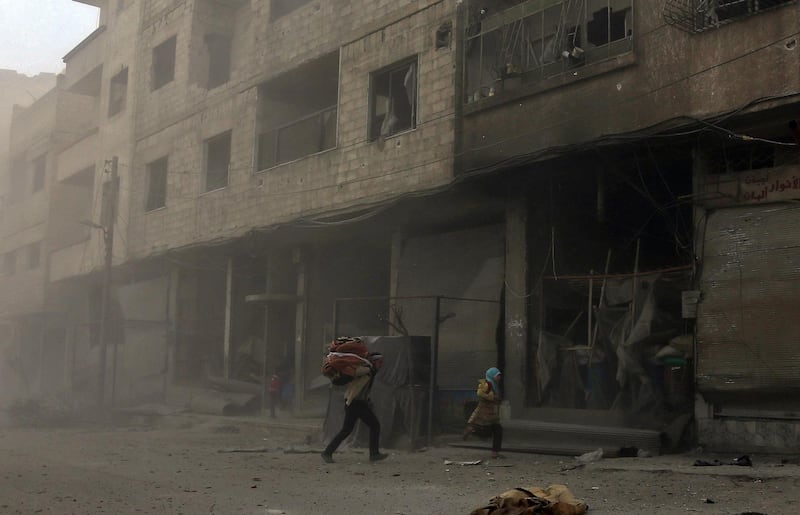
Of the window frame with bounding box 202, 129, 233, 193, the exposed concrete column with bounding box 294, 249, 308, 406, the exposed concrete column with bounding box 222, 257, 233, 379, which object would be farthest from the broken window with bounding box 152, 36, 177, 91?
the exposed concrete column with bounding box 294, 249, 308, 406

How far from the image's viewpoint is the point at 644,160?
12.2 m

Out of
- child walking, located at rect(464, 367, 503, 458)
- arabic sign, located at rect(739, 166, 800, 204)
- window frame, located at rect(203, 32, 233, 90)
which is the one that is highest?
window frame, located at rect(203, 32, 233, 90)

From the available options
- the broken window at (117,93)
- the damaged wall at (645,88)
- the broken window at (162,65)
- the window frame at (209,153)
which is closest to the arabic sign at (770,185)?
the damaged wall at (645,88)

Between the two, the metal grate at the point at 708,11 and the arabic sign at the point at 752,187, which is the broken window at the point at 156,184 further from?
the arabic sign at the point at 752,187

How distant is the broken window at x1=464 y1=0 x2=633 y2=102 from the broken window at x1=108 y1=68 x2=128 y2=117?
56.9 feet

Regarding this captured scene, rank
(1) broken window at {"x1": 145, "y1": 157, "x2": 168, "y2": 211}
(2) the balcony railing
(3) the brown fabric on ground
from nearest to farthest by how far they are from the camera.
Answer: (3) the brown fabric on ground → (2) the balcony railing → (1) broken window at {"x1": 145, "y1": 157, "x2": 168, "y2": 211}

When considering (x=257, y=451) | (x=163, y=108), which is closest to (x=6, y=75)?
(x=163, y=108)

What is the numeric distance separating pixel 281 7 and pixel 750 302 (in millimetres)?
14870

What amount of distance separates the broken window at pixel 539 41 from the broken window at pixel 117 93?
56.9ft

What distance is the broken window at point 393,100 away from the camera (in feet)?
54.6

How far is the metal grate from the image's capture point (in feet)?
35.5

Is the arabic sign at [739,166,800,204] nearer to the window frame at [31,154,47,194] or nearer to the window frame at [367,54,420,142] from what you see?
the window frame at [367,54,420,142]

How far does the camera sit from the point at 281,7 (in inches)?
844

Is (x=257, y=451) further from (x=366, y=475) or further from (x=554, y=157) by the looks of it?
(x=554, y=157)
